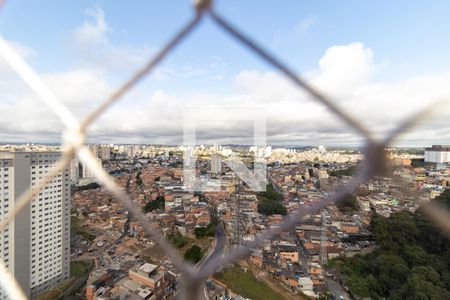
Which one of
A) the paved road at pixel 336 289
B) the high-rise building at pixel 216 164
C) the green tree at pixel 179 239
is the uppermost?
the high-rise building at pixel 216 164

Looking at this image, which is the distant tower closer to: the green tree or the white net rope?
the green tree

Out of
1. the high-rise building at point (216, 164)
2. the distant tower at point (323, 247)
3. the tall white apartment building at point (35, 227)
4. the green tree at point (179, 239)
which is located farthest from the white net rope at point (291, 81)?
the high-rise building at point (216, 164)

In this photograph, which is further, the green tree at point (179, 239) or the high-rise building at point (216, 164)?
the high-rise building at point (216, 164)

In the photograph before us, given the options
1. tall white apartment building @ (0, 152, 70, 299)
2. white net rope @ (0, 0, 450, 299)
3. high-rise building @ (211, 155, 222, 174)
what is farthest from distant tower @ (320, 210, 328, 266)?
white net rope @ (0, 0, 450, 299)

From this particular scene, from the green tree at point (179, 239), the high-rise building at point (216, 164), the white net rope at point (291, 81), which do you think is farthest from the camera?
the high-rise building at point (216, 164)

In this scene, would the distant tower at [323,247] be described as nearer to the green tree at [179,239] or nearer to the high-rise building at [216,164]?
the green tree at [179,239]

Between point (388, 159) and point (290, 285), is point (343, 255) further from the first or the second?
point (388, 159)

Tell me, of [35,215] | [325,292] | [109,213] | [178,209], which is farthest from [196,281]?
[109,213]

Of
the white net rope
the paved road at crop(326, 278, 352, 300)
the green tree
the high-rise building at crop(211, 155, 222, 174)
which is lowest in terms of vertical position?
the paved road at crop(326, 278, 352, 300)

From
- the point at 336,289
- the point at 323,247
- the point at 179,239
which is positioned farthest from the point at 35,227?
the point at 323,247
